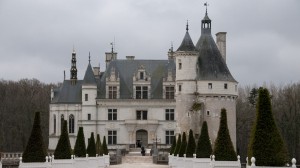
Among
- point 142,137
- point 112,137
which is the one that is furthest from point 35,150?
point 142,137

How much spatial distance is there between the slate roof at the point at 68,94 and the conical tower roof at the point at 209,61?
13368 mm

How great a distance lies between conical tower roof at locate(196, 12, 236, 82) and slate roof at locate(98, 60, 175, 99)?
4.94m

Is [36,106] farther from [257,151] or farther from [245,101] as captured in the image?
[257,151]

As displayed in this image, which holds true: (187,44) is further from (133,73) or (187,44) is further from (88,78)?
(88,78)

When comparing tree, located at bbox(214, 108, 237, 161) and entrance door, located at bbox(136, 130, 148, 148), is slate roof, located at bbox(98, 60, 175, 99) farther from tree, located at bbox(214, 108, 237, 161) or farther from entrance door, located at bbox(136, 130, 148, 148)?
tree, located at bbox(214, 108, 237, 161)

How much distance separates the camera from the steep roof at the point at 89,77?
65188mm

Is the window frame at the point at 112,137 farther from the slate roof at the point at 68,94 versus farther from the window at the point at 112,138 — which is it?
the slate roof at the point at 68,94

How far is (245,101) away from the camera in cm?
8938

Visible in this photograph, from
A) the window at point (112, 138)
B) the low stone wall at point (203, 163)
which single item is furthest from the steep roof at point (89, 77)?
the low stone wall at point (203, 163)

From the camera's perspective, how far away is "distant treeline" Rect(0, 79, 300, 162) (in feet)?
222

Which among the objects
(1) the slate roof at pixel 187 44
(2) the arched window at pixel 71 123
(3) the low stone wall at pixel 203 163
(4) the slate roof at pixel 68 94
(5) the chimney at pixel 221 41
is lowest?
(3) the low stone wall at pixel 203 163

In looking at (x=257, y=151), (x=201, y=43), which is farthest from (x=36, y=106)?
(x=257, y=151)

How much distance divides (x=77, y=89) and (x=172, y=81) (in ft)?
32.6

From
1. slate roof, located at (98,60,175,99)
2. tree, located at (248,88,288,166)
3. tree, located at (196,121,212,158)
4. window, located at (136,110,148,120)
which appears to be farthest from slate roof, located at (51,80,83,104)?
tree, located at (248,88,288,166)
